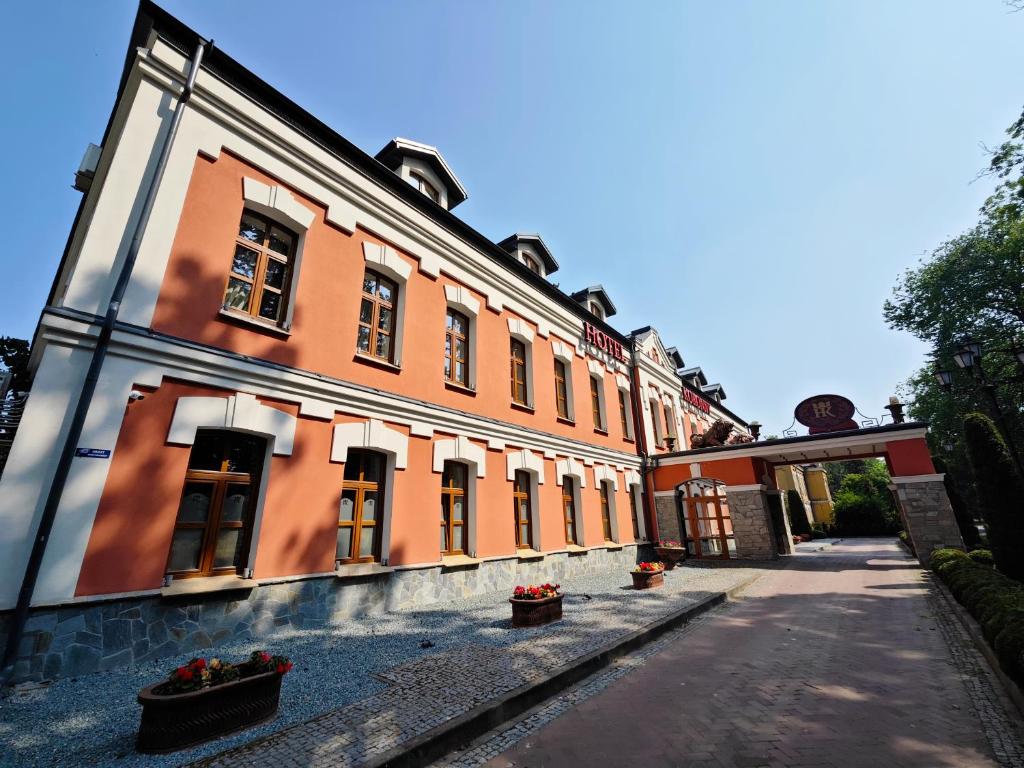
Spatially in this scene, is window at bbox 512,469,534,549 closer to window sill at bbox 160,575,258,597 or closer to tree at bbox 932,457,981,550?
window sill at bbox 160,575,258,597

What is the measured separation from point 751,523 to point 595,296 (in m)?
10.3

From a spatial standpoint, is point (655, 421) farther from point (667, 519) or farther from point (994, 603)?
point (994, 603)

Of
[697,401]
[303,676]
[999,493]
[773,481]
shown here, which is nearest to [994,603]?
[999,493]

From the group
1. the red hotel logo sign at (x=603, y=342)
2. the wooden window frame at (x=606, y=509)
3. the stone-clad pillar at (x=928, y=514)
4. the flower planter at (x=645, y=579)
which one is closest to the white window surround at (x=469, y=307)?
the red hotel logo sign at (x=603, y=342)

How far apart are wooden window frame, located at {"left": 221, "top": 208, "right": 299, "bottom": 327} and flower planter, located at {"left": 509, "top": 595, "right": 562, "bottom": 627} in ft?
20.2

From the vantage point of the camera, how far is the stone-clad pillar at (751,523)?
15469mm

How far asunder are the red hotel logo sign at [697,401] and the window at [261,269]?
21.1 meters

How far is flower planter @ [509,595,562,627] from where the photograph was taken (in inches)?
277

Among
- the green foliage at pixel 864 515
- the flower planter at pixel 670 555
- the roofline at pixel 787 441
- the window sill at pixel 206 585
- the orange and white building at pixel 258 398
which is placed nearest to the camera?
the orange and white building at pixel 258 398

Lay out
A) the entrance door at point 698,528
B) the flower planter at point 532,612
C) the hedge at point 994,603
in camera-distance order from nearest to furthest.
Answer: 1. the hedge at point 994,603
2. the flower planter at point 532,612
3. the entrance door at point 698,528

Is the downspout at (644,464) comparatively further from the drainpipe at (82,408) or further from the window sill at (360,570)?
the drainpipe at (82,408)

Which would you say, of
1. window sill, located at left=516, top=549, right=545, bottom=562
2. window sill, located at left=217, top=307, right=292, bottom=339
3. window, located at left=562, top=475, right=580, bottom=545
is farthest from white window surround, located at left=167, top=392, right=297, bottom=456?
window, located at left=562, top=475, right=580, bottom=545

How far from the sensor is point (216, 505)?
6211 mm

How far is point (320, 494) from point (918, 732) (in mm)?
7478
